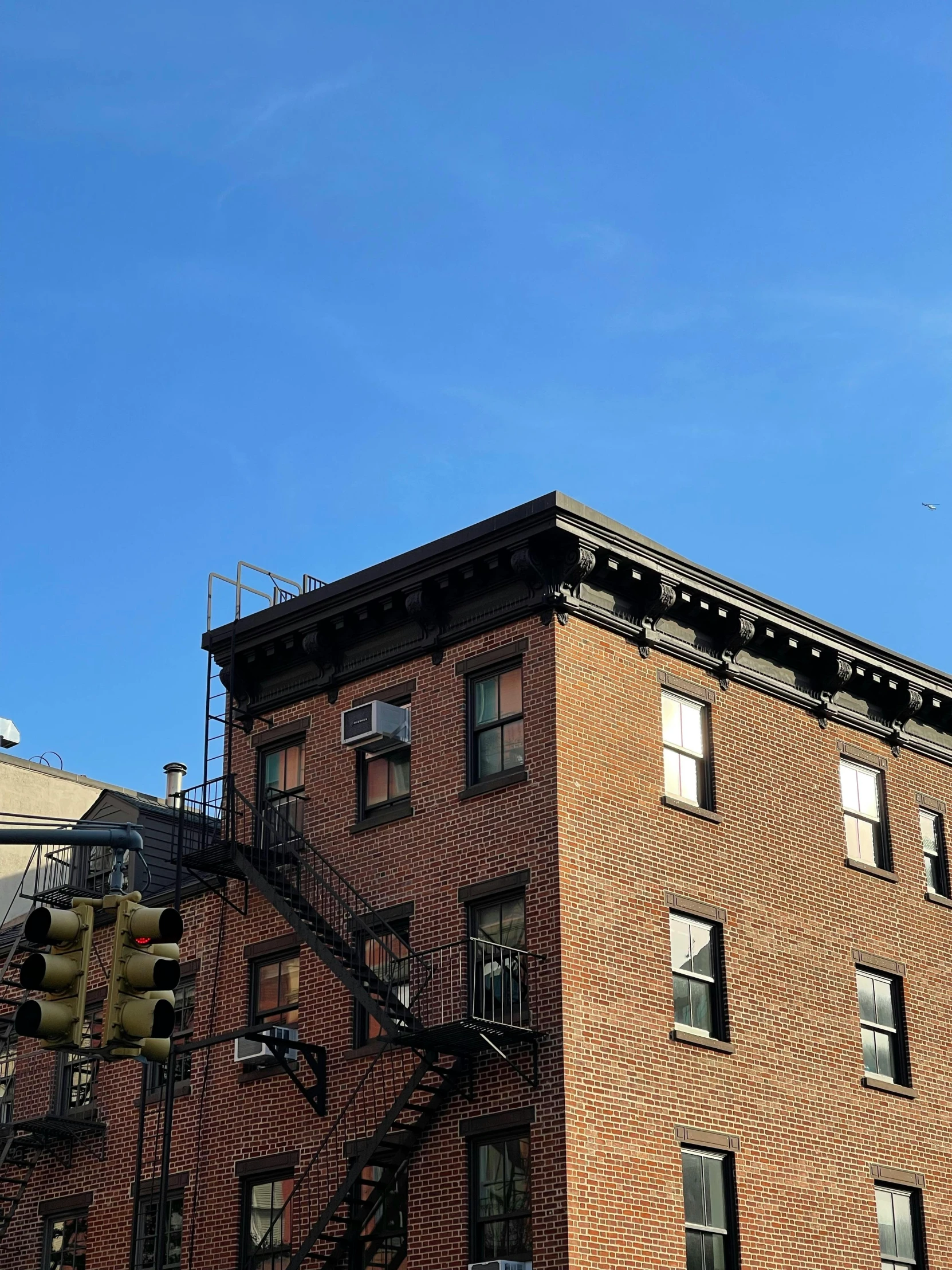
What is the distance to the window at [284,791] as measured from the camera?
28.8 metres

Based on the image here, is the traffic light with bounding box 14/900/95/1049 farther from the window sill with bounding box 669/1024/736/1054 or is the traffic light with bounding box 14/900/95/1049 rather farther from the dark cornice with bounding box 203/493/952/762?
the dark cornice with bounding box 203/493/952/762

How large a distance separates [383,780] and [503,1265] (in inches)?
321

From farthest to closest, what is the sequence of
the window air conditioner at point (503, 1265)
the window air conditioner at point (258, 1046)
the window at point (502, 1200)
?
the window air conditioner at point (258, 1046) → the window at point (502, 1200) → the window air conditioner at point (503, 1265)

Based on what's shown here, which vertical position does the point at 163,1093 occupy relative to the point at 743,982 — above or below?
below

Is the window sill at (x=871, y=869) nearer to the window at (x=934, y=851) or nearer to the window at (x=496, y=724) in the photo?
the window at (x=934, y=851)

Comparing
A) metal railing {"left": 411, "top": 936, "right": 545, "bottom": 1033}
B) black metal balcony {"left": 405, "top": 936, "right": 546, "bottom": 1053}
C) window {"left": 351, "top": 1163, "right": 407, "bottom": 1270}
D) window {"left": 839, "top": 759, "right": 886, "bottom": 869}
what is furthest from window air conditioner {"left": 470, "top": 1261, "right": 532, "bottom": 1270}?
window {"left": 839, "top": 759, "right": 886, "bottom": 869}

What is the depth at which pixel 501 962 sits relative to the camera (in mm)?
24469

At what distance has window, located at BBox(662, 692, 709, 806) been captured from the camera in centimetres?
2692

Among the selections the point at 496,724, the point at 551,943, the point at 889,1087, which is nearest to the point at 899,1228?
the point at 889,1087

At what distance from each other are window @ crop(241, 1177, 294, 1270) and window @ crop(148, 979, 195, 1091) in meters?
2.72

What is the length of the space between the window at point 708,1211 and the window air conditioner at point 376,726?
765 centimetres

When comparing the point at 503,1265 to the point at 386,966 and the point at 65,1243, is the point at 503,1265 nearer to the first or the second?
the point at 386,966

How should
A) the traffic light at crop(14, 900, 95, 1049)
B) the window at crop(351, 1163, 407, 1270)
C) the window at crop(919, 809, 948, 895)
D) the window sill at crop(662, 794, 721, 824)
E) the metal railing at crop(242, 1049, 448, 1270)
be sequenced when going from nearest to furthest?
the traffic light at crop(14, 900, 95, 1049) < the window at crop(351, 1163, 407, 1270) < the metal railing at crop(242, 1049, 448, 1270) < the window sill at crop(662, 794, 721, 824) < the window at crop(919, 809, 948, 895)

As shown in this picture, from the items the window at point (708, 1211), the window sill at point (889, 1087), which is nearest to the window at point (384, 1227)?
the window at point (708, 1211)
